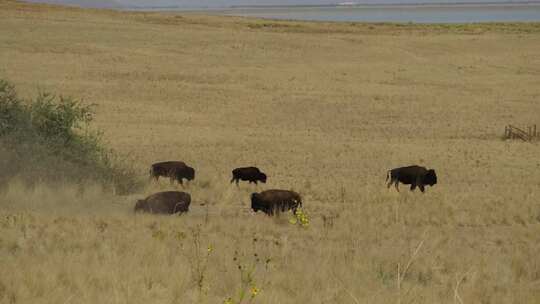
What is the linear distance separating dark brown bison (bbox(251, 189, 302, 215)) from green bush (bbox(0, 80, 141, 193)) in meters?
3.30

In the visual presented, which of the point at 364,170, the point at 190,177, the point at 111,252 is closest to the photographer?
the point at 111,252

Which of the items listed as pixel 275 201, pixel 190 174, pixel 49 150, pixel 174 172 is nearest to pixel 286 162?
pixel 190 174

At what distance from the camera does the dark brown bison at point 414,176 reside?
19094 mm

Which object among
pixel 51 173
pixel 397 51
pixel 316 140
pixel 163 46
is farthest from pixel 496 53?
pixel 51 173

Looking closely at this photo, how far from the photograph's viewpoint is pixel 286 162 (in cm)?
2544

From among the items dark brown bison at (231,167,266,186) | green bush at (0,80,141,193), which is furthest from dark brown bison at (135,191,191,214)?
dark brown bison at (231,167,266,186)

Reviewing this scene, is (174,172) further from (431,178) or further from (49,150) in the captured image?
(431,178)

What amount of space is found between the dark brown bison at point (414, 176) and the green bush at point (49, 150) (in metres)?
6.11

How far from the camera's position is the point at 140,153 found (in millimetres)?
26141

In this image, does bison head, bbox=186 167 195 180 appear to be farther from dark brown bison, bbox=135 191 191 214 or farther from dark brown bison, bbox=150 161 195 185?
dark brown bison, bbox=135 191 191 214

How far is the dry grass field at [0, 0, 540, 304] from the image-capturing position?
7.68 m

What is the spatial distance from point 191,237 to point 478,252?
382cm

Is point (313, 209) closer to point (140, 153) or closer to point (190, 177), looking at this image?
point (190, 177)

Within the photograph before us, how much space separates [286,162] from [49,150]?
34.9ft
